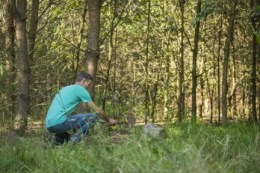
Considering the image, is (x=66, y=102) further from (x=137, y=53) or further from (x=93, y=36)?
(x=137, y=53)

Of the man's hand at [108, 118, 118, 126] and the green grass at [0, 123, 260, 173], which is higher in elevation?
the man's hand at [108, 118, 118, 126]

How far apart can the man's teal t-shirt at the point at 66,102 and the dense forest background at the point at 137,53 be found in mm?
1898

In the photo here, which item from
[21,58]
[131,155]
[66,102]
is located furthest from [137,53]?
[131,155]

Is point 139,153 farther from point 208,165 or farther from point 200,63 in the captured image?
point 200,63

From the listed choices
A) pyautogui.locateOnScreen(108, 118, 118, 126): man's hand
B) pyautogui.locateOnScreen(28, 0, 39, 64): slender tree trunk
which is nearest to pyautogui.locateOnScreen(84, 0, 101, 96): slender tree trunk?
pyautogui.locateOnScreen(108, 118, 118, 126): man's hand

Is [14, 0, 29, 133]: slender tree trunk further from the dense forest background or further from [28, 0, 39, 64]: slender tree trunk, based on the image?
[28, 0, 39, 64]: slender tree trunk

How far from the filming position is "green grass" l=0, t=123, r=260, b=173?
4.22 metres

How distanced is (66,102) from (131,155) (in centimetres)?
389

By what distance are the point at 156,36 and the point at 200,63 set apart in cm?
213

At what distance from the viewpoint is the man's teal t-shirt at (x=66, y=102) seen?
27.8ft

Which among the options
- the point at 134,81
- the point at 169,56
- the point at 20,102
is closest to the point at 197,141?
the point at 20,102

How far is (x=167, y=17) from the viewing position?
693 inches

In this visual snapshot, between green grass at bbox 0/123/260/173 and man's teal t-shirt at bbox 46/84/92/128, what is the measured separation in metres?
1.78

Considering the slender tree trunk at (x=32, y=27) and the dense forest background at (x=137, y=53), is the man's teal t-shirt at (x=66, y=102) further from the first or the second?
the slender tree trunk at (x=32, y=27)
